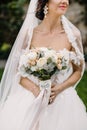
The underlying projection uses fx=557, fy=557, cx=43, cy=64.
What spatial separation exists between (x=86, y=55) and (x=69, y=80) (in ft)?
31.4

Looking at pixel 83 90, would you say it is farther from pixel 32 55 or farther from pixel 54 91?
pixel 32 55

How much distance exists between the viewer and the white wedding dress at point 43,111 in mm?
5961

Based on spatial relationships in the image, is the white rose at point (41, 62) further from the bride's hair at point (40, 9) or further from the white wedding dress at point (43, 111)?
the bride's hair at point (40, 9)

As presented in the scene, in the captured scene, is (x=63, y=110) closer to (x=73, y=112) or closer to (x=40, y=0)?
(x=73, y=112)

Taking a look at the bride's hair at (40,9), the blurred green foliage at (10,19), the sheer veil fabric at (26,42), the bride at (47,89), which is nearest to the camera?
the bride at (47,89)

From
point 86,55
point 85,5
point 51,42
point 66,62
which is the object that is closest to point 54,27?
point 51,42

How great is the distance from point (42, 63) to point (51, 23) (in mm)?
674

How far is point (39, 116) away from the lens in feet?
19.7

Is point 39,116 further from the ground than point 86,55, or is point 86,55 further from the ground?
point 39,116

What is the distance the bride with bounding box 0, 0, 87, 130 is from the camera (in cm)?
593

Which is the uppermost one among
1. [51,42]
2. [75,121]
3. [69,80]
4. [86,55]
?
[51,42]

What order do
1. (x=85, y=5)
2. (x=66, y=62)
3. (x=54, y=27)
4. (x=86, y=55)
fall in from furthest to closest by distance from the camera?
(x=85, y=5), (x=86, y=55), (x=54, y=27), (x=66, y=62)

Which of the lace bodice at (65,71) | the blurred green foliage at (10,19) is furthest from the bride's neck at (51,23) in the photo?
the blurred green foliage at (10,19)

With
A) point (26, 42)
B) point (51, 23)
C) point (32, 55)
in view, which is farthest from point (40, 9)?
point (32, 55)
